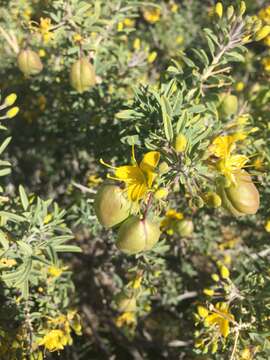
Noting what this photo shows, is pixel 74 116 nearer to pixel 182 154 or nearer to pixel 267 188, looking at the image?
pixel 267 188


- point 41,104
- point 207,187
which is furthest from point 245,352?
point 41,104

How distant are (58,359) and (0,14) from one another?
2.43 meters

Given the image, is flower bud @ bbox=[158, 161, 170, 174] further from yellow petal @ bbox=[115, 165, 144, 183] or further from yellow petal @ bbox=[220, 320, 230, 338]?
yellow petal @ bbox=[220, 320, 230, 338]

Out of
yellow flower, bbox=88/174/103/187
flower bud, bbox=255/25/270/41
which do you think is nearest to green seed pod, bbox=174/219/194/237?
yellow flower, bbox=88/174/103/187

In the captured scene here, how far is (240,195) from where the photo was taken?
136cm

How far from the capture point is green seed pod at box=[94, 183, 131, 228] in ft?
4.50

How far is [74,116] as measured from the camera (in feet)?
8.80

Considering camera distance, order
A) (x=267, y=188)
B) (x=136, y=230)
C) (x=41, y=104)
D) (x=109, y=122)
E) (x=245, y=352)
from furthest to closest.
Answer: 1. (x=41, y=104)
2. (x=109, y=122)
3. (x=267, y=188)
4. (x=245, y=352)
5. (x=136, y=230)

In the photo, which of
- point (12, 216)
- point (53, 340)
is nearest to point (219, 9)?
point (12, 216)

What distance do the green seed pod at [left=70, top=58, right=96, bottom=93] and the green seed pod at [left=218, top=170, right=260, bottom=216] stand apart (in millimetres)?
1053

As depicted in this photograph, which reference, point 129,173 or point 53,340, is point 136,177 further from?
point 53,340

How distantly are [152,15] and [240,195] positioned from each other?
3.44 metres

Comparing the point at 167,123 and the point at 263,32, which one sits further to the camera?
the point at 263,32

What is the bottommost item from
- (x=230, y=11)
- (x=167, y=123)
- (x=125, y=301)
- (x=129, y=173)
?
(x=125, y=301)
